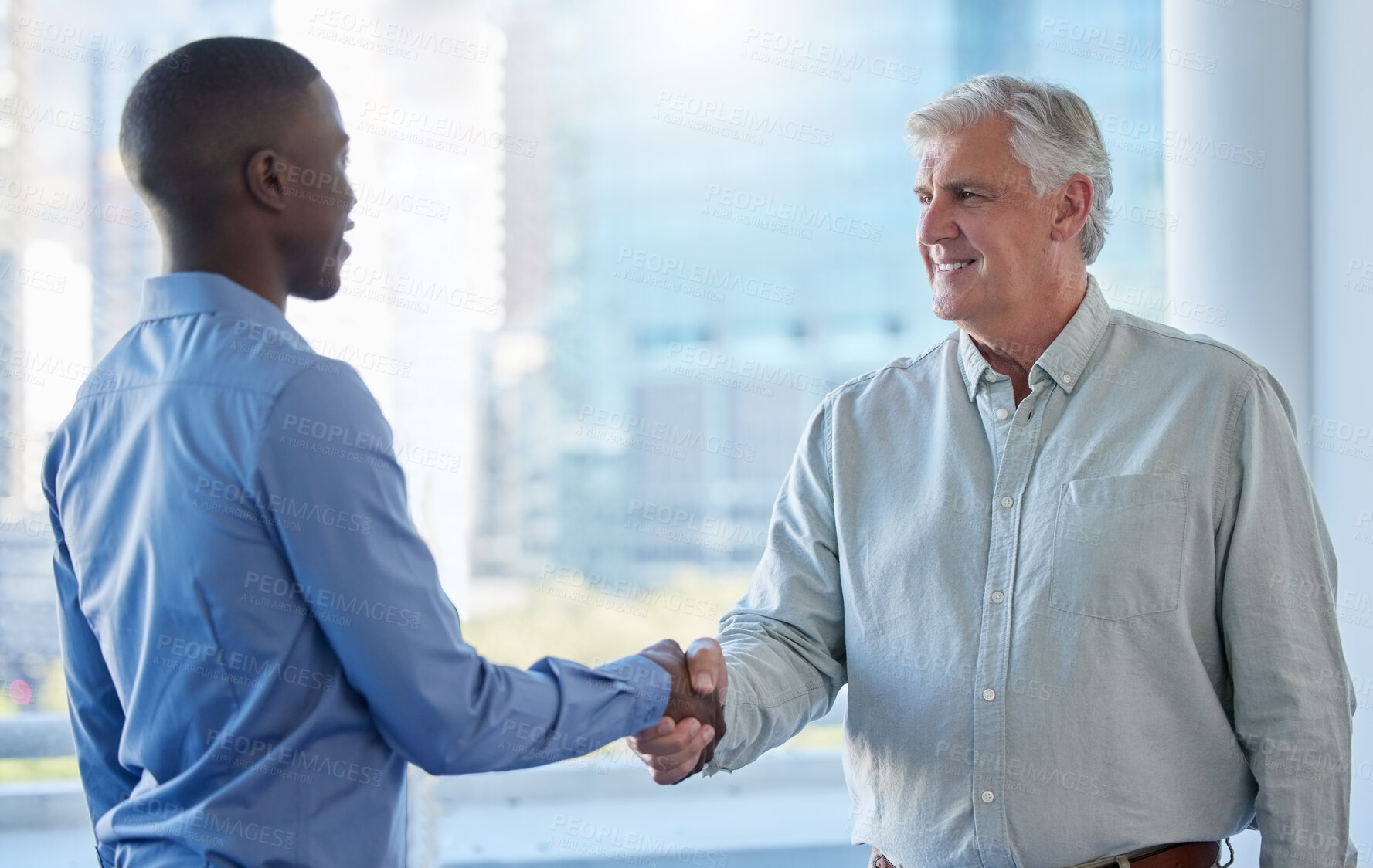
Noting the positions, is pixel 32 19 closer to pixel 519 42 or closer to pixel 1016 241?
pixel 519 42

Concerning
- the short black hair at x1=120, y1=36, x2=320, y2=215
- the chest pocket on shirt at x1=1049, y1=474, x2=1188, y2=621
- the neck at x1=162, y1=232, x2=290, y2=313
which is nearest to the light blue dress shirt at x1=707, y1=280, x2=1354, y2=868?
the chest pocket on shirt at x1=1049, y1=474, x2=1188, y2=621

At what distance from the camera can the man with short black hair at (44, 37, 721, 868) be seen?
1.13m

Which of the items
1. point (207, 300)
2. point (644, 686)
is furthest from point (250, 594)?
point (644, 686)

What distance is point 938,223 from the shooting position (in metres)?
1.89

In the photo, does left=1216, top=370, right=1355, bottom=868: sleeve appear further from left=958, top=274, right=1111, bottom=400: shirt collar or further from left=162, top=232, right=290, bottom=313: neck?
left=162, top=232, right=290, bottom=313: neck

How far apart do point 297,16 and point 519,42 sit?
592 millimetres

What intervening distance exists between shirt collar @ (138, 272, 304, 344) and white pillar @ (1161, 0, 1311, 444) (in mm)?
2036

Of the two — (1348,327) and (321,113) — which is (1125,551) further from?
(321,113)

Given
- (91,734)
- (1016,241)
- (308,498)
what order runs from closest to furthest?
(308,498)
(91,734)
(1016,241)

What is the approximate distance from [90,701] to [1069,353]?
4.97 ft

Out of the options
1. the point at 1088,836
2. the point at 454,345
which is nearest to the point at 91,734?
the point at 1088,836

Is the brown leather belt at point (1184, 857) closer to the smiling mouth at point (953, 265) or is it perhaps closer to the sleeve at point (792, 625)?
the sleeve at point (792, 625)

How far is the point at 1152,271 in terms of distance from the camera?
307cm

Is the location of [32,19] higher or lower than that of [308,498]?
higher
